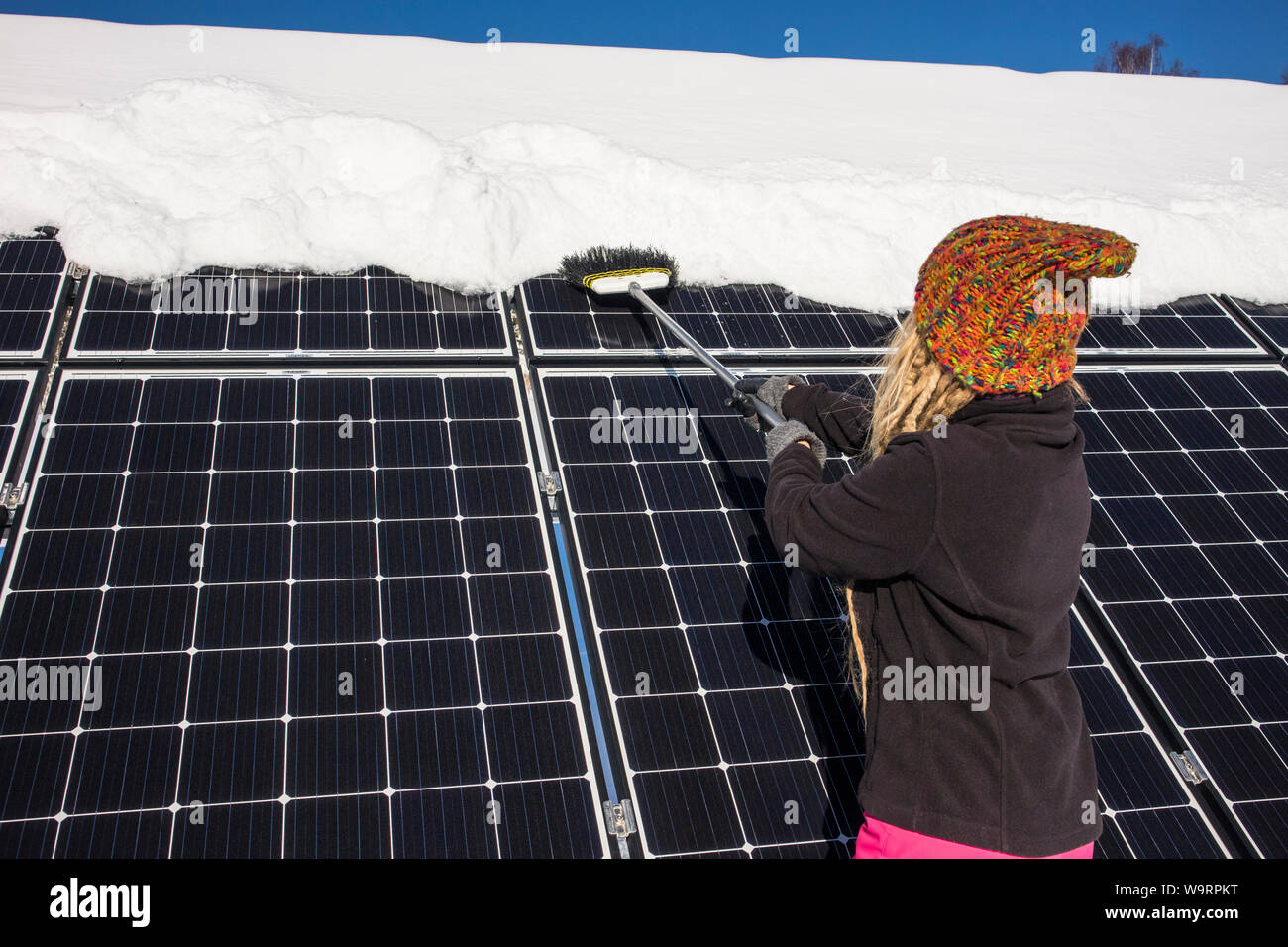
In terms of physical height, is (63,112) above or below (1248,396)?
above

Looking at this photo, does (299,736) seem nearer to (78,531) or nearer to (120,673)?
(120,673)

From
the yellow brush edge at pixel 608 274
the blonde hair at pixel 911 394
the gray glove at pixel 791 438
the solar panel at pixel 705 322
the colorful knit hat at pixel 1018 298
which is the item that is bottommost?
the solar panel at pixel 705 322

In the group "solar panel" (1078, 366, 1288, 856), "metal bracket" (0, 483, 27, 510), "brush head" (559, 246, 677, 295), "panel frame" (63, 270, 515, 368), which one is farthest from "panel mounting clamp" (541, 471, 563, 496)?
"solar panel" (1078, 366, 1288, 856)

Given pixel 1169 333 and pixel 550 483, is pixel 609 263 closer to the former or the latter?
pixel 550 483

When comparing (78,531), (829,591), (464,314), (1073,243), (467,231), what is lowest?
(829,591)

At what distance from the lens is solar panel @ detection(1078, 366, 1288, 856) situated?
→ 4320 millimetres

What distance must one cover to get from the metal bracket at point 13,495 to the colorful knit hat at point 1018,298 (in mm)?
3737

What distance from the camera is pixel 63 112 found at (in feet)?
20.3

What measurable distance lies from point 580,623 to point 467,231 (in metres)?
2.54

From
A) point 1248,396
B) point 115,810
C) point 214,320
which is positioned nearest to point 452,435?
point 214,320

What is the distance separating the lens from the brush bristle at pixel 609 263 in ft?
17.6

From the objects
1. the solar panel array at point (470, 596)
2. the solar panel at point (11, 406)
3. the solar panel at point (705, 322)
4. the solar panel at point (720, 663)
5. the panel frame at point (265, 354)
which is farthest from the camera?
the solar panel at point (705, 322)

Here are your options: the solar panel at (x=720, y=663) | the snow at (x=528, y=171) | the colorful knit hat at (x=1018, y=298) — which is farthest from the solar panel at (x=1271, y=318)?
the colorful knit hat at (x=1018, y=298)

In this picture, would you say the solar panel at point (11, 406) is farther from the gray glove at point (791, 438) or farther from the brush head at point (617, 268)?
the gray glove at point (791, 438)
